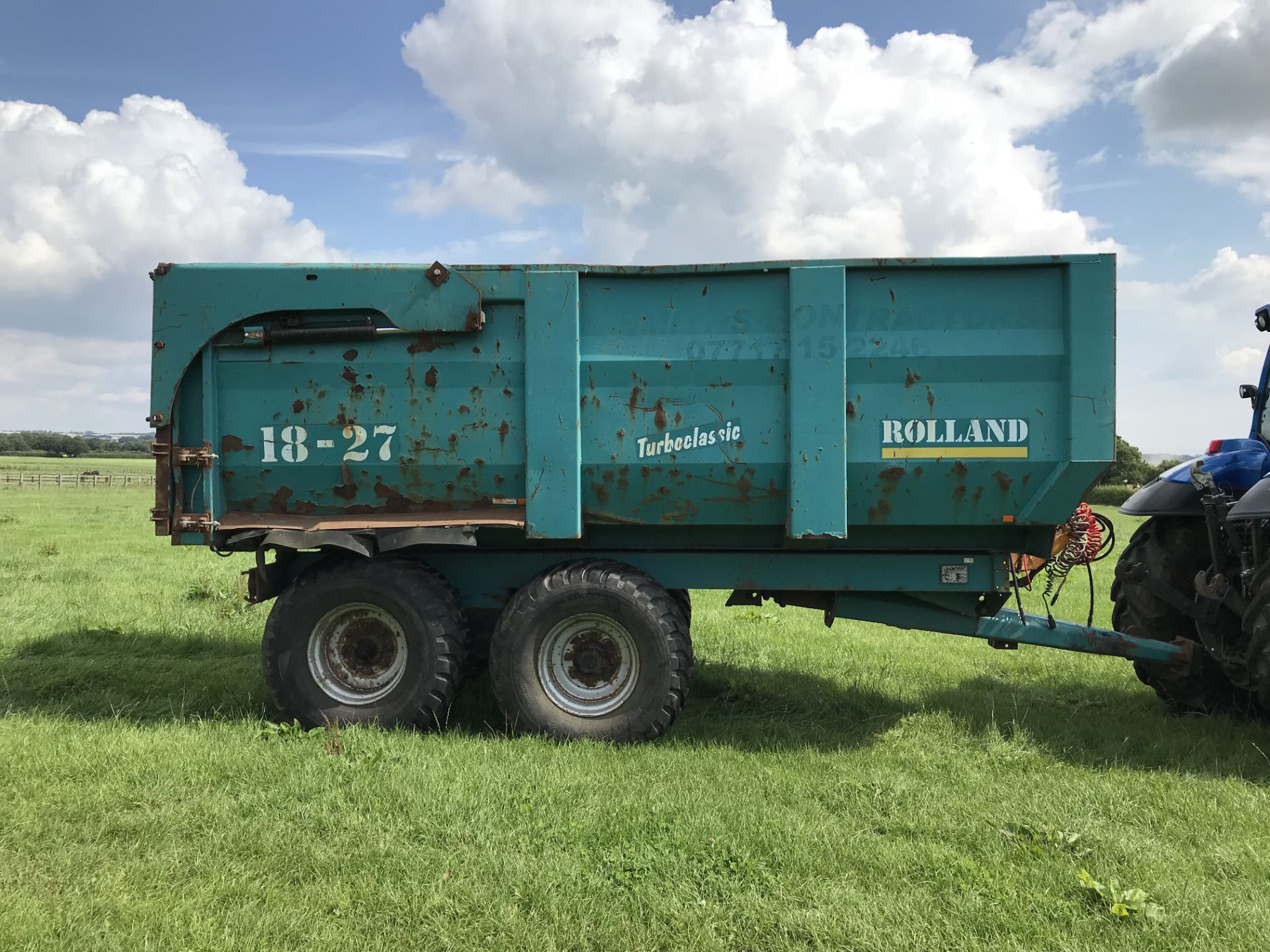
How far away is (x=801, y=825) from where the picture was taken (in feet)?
13.0

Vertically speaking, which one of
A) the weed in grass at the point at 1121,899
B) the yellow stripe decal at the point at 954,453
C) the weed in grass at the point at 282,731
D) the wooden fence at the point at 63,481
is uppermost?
the yellow stripe decal at the point at 954,453

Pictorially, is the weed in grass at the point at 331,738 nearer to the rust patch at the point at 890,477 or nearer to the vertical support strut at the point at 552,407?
the vertical support strut at the point at 552,407

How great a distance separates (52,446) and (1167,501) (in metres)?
124

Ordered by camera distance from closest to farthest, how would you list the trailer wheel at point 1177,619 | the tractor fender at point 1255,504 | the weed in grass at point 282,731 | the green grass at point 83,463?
the tractor fender at point 1255,504, the weed in grass at point 282,731, the trailer wheel at point 1177,619, the green grass at point 83,463

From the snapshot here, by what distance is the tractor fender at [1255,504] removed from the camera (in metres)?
4.83

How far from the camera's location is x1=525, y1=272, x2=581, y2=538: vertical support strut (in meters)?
5.24

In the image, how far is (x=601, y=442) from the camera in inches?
208

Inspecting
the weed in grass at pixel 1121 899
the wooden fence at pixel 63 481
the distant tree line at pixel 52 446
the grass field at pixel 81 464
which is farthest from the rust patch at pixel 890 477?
the distant tree line at pixel 52 446

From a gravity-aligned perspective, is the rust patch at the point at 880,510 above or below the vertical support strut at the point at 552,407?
below

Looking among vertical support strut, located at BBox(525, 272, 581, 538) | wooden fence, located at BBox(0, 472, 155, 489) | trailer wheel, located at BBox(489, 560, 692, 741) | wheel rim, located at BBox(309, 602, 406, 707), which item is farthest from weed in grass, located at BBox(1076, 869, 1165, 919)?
wooden fence, located at BBox(0, 472, 155, 489)

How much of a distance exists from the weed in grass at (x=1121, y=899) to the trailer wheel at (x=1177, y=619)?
2.90 metres

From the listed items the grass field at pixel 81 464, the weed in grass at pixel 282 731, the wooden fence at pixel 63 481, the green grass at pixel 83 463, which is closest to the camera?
the weed in grass at pixel 282 731

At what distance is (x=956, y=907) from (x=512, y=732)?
9.18ft

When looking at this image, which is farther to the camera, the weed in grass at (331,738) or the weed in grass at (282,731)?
the weed in grass at (282,731)
